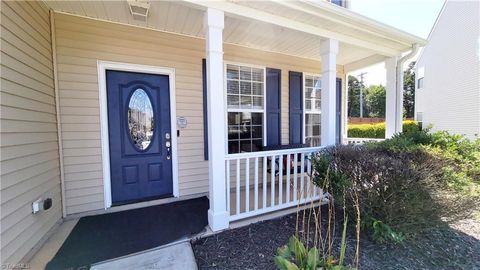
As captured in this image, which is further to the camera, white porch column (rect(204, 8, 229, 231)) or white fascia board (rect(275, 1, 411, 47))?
white fascia board (rect(275, 1, 411, 47))

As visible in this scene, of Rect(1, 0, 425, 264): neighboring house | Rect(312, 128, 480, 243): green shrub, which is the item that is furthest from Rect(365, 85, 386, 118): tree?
Rect(312, 128, 480, 243): green shrub

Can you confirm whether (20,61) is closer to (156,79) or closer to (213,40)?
(156,79)

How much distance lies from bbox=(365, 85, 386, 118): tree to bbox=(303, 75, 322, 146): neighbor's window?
97.9 ft

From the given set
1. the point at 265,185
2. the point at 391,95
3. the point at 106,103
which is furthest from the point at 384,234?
the point at 106,103

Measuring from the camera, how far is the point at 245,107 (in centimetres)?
396

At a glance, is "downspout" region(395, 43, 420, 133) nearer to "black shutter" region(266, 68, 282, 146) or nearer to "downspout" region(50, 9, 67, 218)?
"black shutter" region(266, 68, 282, 146)

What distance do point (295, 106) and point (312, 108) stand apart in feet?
1.75

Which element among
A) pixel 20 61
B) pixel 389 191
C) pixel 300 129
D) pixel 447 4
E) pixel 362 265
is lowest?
pixel 362 265

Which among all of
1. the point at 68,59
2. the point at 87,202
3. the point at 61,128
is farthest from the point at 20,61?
the point at 87,202

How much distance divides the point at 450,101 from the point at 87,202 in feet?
41.5

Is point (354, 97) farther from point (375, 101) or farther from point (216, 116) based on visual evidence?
point (216, 116)

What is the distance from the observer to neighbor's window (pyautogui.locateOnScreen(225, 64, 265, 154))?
3.83 meters

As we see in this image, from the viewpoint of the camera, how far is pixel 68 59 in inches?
107

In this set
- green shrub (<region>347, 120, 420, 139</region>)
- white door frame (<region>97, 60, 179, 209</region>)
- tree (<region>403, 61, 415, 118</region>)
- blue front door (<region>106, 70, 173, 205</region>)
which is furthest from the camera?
tree (<region>403, 61, 415, 118</region>)
